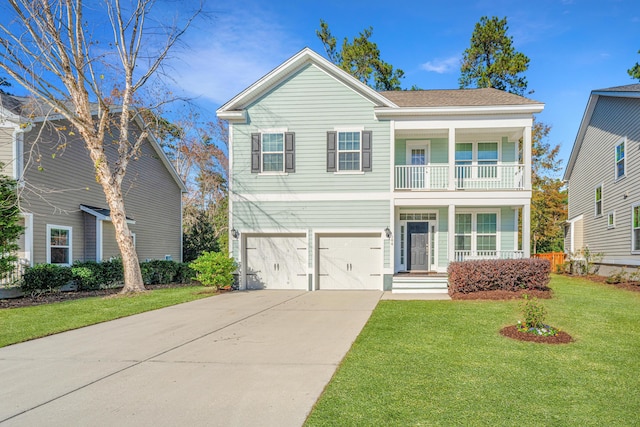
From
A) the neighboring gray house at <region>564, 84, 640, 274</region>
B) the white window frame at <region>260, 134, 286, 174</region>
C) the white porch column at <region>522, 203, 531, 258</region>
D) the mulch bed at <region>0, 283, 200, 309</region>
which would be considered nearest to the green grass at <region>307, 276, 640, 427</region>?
the white porch column at <region>522, 203, 531, 258</region>

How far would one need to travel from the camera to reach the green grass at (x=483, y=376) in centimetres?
393

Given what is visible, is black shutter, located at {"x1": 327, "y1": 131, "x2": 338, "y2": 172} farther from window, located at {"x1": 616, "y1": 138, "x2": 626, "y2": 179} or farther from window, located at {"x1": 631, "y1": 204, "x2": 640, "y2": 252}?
window, located at {"x1": 616, "y1": 138, "x2": 626, "y2": 179}

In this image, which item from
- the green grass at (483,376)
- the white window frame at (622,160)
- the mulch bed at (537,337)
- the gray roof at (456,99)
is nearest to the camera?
the green grass at (483,376)

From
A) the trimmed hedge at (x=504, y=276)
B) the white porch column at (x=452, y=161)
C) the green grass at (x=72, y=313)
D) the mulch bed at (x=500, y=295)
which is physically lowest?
the green grass at (x=72, y=313)

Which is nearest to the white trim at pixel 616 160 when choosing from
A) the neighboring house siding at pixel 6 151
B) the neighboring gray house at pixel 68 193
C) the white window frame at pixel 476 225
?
the white window frame at pixel 476 225

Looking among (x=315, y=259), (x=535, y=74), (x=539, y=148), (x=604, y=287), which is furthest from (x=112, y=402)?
(x=539, y=148)

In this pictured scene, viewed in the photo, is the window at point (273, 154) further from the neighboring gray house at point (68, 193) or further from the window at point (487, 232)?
the window at point (487, 232)

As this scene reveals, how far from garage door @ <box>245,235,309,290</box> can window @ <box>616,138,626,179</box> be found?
1222 cm

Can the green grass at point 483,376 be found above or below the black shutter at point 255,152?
below

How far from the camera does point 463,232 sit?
605 inches

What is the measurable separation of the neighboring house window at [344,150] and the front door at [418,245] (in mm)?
3103

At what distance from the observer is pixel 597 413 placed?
396cm

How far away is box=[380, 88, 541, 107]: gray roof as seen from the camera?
14166 millimetres

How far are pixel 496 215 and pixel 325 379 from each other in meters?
12.1
